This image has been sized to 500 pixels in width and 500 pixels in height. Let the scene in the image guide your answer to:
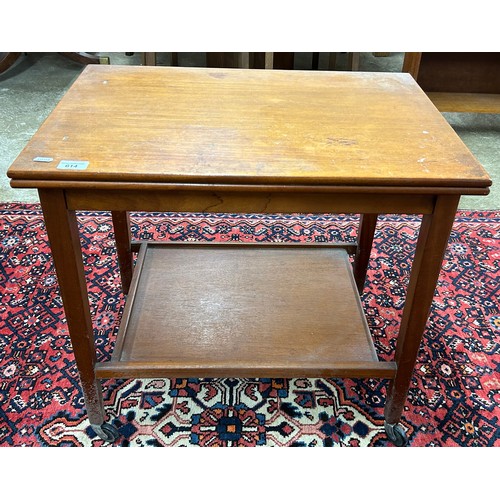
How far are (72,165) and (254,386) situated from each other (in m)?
0.89

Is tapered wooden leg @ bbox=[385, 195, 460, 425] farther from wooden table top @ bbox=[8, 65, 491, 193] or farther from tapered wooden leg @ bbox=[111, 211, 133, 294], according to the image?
tapered wooden leg @ bbox=[111, 211, 133, 294]

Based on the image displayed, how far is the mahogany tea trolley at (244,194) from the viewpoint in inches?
41.9

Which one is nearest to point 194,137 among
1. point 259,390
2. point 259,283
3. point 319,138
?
point 319,138

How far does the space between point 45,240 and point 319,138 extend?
4.69 feet

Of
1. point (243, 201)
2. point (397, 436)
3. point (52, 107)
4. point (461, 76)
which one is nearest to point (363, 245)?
point (397, 436)

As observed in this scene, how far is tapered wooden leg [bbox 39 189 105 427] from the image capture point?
1.10 meters

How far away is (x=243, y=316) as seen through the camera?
156cm

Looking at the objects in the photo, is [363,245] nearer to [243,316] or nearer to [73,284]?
[243,316]

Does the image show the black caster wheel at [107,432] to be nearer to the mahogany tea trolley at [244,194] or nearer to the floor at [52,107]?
the mahogany tea trolley at [244,194]


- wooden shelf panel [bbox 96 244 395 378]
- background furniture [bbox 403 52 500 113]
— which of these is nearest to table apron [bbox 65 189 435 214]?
wooden shelf panel [bbox 96 244 395 378]

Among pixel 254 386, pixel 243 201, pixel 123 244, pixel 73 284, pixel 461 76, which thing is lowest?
pixel 254 386

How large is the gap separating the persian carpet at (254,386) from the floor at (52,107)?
0.59 meters

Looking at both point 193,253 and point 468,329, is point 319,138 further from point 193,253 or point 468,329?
point 468,329

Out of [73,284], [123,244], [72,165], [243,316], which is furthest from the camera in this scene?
[123,244]
